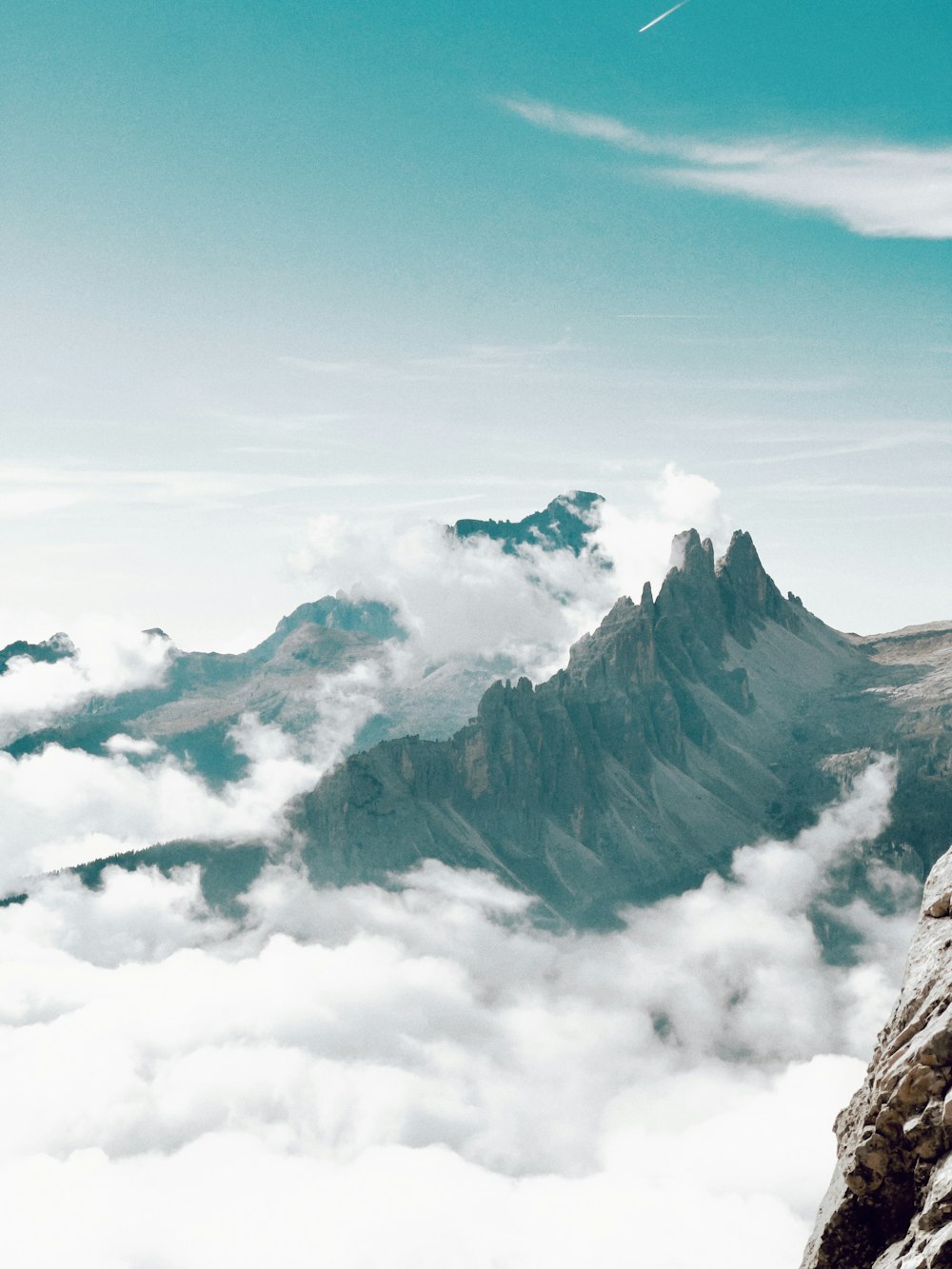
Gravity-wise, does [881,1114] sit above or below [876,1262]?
above

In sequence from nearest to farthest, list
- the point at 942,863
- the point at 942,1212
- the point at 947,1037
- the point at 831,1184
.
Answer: the point at 942,1212, the point at 947,1037, the point at 831,1184, the point at 942,863

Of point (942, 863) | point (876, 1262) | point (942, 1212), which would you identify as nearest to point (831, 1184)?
point (876, 1262)

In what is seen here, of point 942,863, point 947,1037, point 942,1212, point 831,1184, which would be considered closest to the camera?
point 942,1212

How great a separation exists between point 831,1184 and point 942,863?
9.76 metres

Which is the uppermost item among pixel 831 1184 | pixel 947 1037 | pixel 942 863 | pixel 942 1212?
pixel 942 863

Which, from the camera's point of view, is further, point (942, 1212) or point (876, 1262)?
point (876, 1262)

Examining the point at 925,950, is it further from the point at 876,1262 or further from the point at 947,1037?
the point at 876,1262

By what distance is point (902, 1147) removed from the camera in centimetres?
2498

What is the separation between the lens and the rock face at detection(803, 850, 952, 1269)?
23.5m

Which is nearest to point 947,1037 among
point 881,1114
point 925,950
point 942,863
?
point 881,1114

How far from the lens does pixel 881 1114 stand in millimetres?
25031

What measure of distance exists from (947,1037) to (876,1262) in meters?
5.11

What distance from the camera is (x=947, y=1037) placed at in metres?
24.0

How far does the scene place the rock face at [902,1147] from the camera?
23.5 meters
